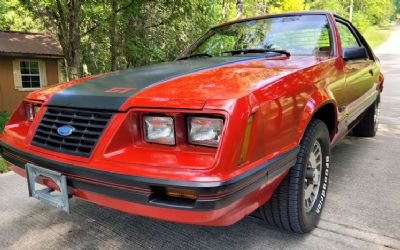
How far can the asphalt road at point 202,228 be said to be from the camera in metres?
2.34

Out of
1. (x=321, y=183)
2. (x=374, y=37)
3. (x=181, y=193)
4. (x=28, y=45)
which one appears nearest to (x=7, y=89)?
(x=28, y=45)

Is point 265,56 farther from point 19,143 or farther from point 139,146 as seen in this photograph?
point 19,143

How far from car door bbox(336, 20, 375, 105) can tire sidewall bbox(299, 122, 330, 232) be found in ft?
2.64

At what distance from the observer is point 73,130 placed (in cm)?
196

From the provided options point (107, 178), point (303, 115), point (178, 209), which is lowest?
point (178, 209)

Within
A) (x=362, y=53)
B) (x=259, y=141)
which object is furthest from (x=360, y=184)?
(x=259, y=141)

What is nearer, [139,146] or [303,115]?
[139,146]

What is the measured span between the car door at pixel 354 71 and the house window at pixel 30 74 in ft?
39.7

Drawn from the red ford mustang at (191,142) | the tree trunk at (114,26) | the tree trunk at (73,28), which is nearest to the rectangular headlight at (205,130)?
the red ford mustang at (191,142)

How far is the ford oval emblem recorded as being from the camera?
1.97 metres

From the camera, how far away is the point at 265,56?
2.83 m

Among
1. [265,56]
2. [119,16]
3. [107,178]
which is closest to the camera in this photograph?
[107,178]

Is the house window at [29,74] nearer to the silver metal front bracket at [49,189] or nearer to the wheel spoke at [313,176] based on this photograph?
the silver metal front bracket at [49,189]

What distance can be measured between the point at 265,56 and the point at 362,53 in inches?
41.3
